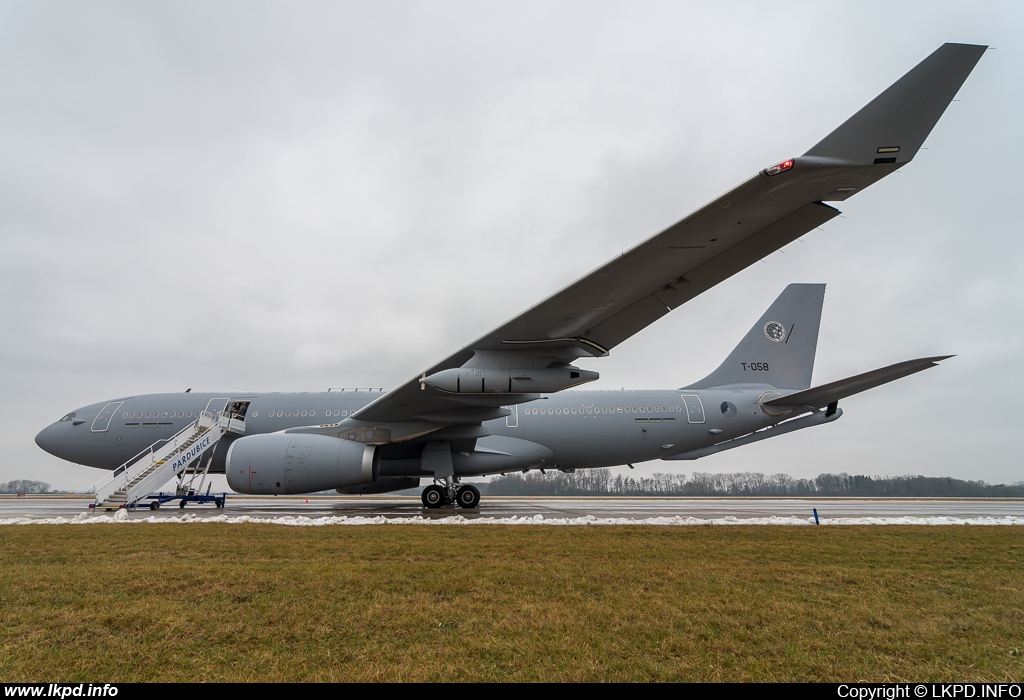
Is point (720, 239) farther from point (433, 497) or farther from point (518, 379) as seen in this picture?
point (433, 497)

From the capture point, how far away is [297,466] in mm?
11398

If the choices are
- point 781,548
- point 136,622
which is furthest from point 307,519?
point 781,548

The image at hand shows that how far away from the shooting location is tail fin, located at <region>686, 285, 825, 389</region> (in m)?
16.3

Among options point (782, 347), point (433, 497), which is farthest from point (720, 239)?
point (782, 347)

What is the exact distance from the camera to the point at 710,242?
602cm

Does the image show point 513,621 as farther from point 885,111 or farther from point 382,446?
point 382,446

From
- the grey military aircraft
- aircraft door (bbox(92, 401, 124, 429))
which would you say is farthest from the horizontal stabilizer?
aircraft door (bbox(92, 401, 124, 429))

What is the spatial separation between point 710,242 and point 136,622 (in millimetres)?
5931

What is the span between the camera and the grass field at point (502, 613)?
7.81 ft

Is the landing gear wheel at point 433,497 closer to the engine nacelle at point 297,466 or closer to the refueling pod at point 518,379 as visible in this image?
the engine nacelle at point 297,466

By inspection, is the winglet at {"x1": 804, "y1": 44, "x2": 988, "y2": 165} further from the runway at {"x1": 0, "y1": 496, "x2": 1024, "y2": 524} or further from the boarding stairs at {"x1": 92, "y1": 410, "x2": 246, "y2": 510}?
the boarding stairs at {"x1": 92, "y1": 410, "x2": 246, "y2": 510}

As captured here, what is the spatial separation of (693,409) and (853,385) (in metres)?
4.08

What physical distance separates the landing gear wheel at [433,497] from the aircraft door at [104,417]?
10.4 meters
